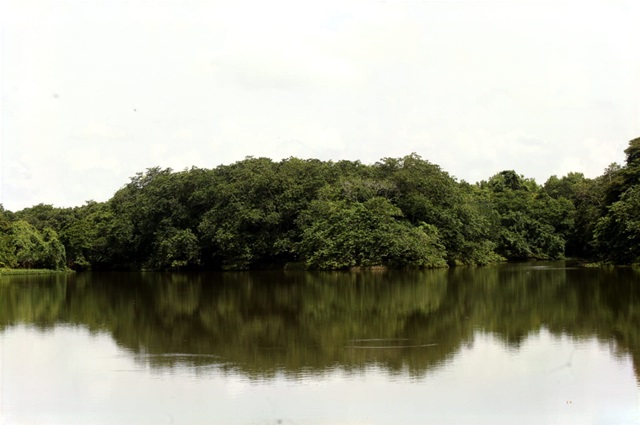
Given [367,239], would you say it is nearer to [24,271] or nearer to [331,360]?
[24,271]

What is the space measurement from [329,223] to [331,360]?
99.8 feet

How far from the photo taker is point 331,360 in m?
12.5

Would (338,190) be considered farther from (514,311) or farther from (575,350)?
(575,350)

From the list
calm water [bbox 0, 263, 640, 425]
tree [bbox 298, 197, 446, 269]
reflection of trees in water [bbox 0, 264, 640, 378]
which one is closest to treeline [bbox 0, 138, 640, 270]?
tree [bbox 298, 197, 446, 269]

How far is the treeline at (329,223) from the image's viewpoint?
40938mm

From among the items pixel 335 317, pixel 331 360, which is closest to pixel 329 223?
pixel 335 317

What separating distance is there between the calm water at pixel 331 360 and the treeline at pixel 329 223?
17.4m

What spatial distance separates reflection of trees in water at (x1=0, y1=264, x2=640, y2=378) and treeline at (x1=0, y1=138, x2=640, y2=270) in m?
9.90

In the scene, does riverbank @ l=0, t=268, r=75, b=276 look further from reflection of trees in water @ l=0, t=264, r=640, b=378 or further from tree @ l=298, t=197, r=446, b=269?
tree @ l=298, t=197, r=446, b=269

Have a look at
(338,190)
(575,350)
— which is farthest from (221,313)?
(338,190)

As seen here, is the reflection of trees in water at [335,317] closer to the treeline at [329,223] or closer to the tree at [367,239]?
the tree at [367,239]

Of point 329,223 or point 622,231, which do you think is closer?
point 622,231

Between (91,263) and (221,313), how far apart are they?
38773 millimetres

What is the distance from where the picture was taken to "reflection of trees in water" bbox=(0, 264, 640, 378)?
43.0ft
